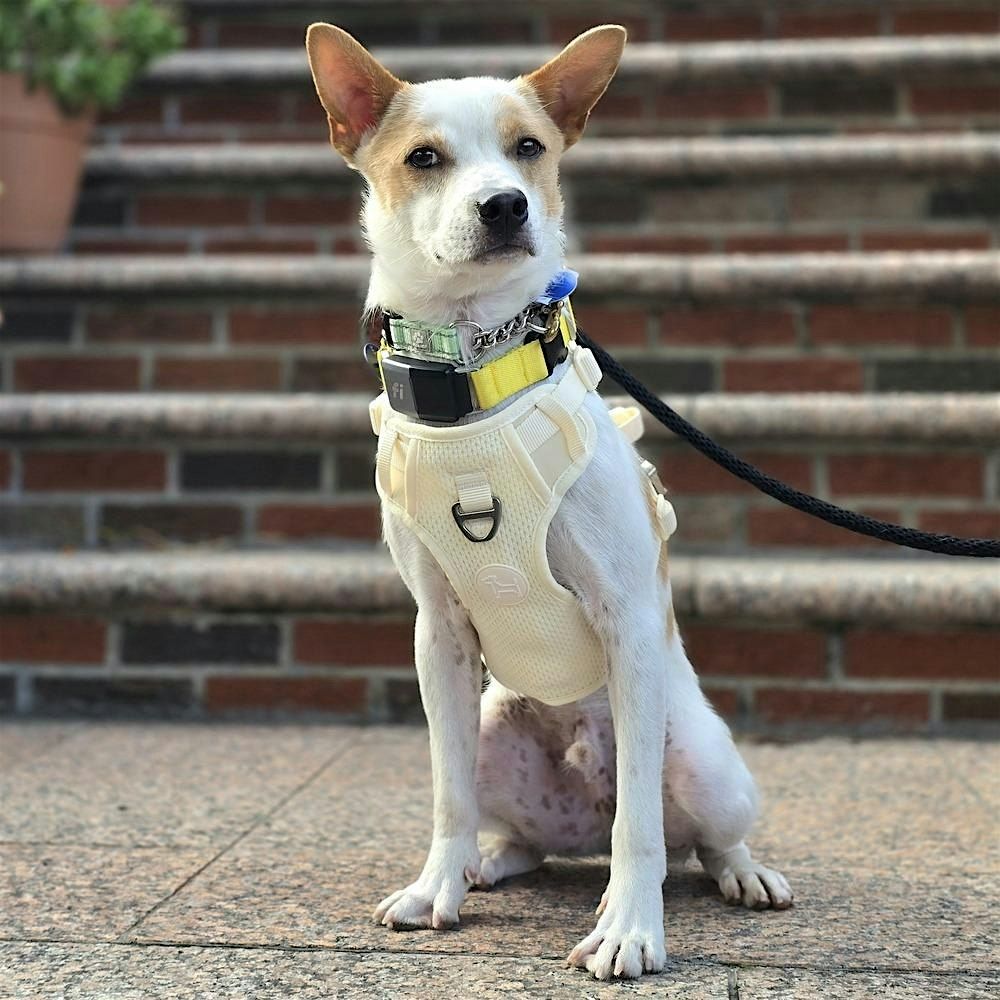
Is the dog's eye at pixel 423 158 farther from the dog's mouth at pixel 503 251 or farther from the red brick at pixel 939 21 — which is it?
the red brick at pixel 939 21

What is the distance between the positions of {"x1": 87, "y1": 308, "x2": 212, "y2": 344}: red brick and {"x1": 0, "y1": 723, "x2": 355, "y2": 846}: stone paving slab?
3.51ft

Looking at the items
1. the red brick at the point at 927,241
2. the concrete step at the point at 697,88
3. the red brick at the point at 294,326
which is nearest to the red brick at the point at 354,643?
the red brick at the point at 294,326

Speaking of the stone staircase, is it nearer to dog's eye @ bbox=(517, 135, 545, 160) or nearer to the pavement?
the pavement

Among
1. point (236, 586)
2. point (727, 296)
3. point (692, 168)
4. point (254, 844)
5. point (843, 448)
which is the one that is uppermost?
point (692, 168)

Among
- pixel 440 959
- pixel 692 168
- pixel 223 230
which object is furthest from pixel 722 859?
pixel 223 230

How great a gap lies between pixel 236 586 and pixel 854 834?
140cm

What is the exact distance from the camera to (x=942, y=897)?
1.95 m

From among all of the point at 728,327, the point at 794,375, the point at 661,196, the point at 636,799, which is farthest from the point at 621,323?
the point at 636,799

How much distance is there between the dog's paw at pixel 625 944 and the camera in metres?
1.67

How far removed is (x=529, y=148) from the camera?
1854 millimetres

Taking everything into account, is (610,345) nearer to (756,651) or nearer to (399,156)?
(756,651)

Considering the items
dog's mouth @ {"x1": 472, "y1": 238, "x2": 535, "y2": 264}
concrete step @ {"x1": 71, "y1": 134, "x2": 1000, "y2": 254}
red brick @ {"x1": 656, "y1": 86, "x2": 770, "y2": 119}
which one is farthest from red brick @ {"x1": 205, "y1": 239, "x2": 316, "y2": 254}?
dog's mouth @ {"x1": 472, "y1": 238, "x2": 535, "y2": 264}

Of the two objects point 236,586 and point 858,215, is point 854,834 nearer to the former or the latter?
point 236,586

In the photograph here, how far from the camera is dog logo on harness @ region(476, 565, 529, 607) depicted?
1.81m
